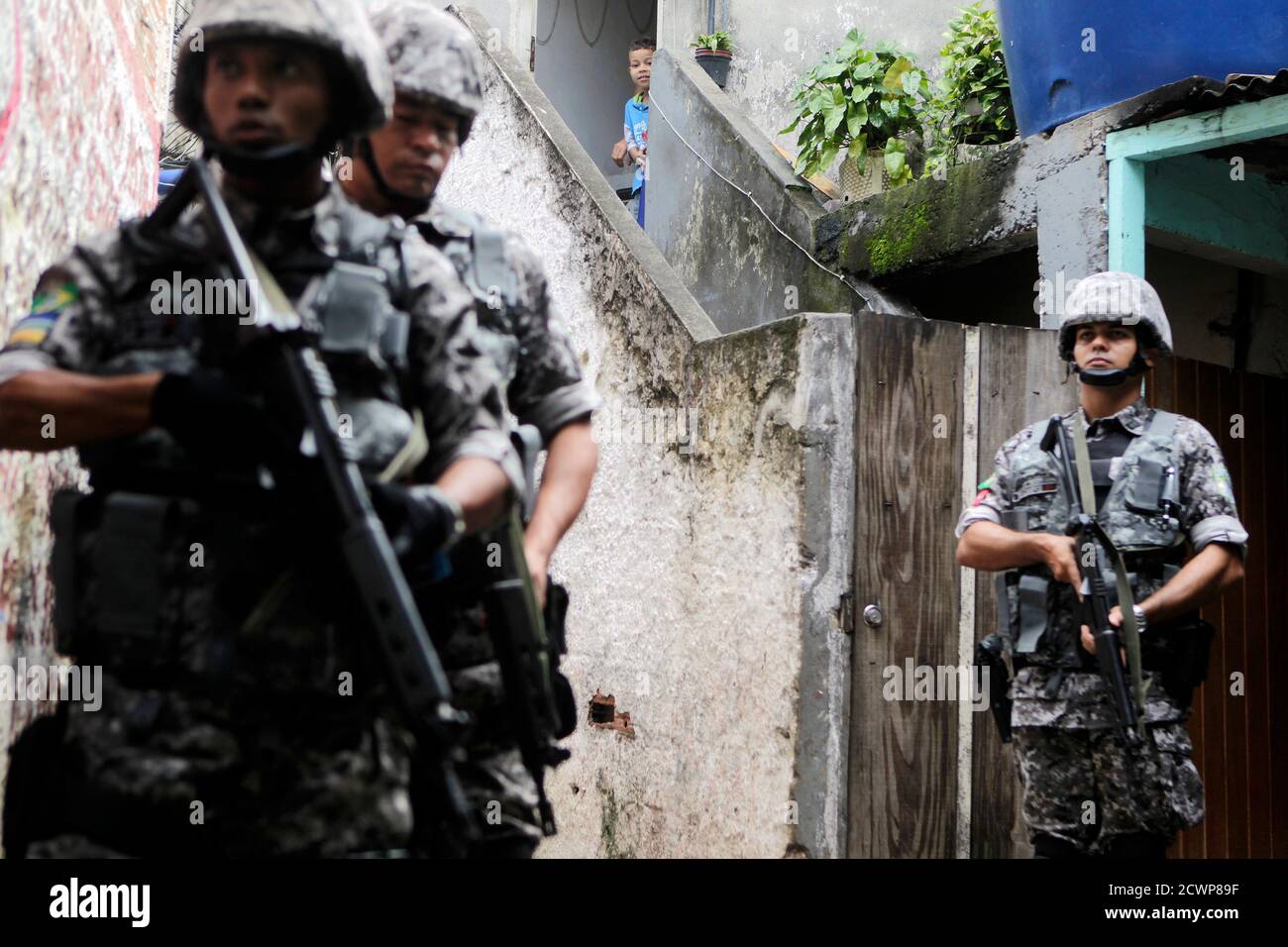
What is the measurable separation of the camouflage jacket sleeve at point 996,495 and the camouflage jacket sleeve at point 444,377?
2.08m

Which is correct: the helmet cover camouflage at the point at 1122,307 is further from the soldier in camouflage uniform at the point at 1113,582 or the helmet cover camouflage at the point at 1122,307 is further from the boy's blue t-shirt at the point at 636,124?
the boy's blue t-shirt at the point at 636,124

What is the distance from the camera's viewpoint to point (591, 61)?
12.3 metres

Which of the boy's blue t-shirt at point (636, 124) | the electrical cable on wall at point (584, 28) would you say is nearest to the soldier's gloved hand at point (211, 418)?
the boy's blue t-shirt at point (636, 124)

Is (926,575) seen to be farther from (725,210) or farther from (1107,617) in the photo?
(725,210)

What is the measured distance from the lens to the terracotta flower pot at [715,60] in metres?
9.45

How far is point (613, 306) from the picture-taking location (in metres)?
5.34

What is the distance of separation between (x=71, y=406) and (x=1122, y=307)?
9.37 ft

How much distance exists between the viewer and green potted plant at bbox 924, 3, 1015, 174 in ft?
21.8

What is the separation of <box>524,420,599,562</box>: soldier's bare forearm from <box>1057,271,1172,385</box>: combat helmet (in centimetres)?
174

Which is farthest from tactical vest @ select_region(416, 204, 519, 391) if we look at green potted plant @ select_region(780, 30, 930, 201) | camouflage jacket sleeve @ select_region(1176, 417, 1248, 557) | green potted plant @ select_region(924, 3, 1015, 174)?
green potted plant @ select_region(780, 30, 930, 201)

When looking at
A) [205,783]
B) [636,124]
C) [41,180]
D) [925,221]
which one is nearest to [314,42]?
[205,783]
